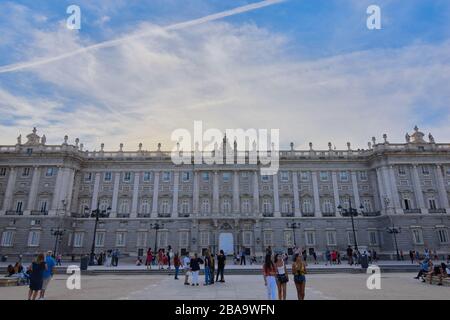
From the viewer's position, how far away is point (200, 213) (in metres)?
45.1

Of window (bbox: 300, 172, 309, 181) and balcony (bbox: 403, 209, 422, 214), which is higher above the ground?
window (bbox: 300, 172, 309, 181)

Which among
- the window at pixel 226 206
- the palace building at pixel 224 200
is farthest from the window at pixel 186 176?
the window at pixel 226 206

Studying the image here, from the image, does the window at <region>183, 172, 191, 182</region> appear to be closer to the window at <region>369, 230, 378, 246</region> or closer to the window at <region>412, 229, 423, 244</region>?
the window at <region>369, 230, 378, 246</region>

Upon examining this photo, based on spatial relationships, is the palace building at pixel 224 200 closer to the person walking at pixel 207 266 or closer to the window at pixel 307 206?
the window at pixel 307 206

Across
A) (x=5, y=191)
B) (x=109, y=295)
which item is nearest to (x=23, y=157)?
(x=5, y=191)

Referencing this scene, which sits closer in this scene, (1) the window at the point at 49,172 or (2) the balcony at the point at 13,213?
(2) the balcony at the point at 13,213

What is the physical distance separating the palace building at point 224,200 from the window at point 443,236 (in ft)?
0.44

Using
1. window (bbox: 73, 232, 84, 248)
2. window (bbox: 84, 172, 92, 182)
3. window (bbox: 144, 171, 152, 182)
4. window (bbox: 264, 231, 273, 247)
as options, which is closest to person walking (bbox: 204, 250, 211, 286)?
window (bbox: 264, 231, 273, 247)

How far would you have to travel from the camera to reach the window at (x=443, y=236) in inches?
1622

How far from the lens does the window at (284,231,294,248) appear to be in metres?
43.5

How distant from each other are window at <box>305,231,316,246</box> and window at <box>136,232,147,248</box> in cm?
2339

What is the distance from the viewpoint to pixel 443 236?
41406mm

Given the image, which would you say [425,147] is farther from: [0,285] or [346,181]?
[0,285]

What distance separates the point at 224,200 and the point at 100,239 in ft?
62.1
